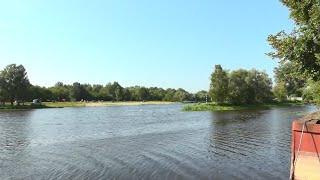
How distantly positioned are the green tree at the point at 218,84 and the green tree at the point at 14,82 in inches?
2653

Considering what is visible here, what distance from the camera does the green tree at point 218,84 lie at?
119562 millimetres

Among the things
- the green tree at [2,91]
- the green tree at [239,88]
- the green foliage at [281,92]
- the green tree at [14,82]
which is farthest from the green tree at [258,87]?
the green tree at [2,91]

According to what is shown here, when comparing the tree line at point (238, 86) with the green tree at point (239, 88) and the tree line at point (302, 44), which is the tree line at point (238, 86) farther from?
the tree line at point (302, 44)

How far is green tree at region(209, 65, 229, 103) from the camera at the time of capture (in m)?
120

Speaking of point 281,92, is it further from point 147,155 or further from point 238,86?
point 147,155

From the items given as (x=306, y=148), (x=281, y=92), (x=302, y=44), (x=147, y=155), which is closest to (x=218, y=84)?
(x=281, y=92)

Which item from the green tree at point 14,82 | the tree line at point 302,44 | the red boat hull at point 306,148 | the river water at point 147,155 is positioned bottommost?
the river water at point 147,155

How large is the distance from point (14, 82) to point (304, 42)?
13672 centimetres

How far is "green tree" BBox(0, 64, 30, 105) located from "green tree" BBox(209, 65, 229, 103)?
67.4 m

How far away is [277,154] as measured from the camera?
33.1 metres

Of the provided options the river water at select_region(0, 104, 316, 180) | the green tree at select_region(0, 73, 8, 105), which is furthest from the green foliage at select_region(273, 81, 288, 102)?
the river water at select_region(0, 104, 316, 180)

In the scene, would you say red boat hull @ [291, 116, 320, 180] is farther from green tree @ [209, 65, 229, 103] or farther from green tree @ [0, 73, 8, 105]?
green tree @ [0, 73, 8, 105]

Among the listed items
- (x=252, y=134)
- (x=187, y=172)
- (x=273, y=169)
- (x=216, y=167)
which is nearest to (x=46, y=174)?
(x=187, y=172)

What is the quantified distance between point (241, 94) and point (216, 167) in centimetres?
9821
